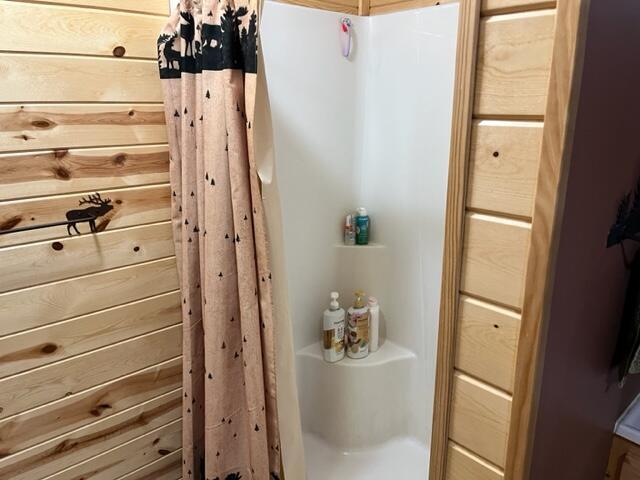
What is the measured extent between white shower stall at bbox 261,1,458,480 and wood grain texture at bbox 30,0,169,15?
0.35 metres

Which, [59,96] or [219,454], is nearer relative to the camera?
[59,96]

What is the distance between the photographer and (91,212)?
4.07ft

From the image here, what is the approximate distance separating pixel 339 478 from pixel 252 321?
0.82 metres

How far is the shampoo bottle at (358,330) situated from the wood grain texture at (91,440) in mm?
632

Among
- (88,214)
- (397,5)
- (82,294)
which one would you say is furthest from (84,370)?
(397,5)

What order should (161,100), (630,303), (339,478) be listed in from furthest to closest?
(339,478) → (161,100) → (630,303)

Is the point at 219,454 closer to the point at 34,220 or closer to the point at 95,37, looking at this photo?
the point at 34,220

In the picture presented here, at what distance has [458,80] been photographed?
0.72m

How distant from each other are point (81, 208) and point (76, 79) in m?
0.32

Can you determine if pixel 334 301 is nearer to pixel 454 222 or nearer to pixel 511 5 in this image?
pixel 454 222

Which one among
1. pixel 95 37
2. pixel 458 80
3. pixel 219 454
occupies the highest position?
pixel 95 37

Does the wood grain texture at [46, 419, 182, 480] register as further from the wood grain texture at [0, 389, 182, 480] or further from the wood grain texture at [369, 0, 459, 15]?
the wood grain texture at [369, 0, 459, 15]

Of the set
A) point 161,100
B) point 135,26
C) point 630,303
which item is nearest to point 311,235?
point 161,100

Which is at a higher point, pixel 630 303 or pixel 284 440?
pixel 630 303
